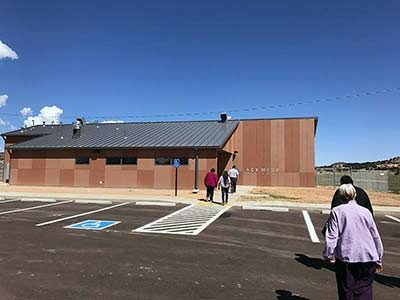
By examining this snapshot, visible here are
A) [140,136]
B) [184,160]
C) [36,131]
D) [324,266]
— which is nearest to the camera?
[324,266]

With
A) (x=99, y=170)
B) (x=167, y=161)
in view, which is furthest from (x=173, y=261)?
(x=99, y=170)

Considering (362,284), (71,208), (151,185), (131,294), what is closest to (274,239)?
(131,294)

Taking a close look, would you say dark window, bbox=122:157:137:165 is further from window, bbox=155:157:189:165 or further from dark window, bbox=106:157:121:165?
window, bbox=155:157:189:165

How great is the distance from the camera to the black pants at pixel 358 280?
393 cm

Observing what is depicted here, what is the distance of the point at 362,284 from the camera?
13.0ft

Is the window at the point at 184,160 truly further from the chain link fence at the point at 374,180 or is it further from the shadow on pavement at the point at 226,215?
the chain link fence at the point at 374,180

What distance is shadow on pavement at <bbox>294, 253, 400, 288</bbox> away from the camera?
6.17 m

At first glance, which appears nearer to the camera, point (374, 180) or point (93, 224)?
point (93, 224)

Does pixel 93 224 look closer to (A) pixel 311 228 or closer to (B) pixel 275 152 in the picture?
(A) pixel 311 228

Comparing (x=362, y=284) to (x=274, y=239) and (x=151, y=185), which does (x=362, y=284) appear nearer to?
(x=274, y=239)

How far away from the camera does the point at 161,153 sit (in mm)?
27312

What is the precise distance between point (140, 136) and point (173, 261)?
24160 millimetres

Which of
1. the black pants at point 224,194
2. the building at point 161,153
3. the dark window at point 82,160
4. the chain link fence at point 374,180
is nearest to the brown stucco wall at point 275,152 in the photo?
the building at point 161,153

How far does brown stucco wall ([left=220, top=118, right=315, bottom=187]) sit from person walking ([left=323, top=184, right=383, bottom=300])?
2850 centimetres
